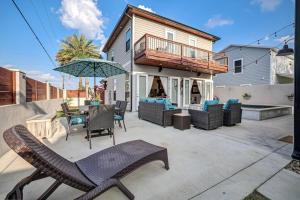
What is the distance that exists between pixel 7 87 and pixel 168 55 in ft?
22.9

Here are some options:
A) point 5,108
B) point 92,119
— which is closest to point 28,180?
point 92,119

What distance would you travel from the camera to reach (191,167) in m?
2.56

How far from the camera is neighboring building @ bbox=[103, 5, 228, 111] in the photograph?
28.4 feet

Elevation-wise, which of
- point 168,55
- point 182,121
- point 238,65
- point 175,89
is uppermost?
point 238,65

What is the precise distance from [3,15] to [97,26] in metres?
9.93

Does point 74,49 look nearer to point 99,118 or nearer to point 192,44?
point 192,44

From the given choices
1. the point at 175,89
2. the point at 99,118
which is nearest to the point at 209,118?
the point at 99,118

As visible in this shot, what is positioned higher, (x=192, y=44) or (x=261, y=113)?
(x=192, y=44)

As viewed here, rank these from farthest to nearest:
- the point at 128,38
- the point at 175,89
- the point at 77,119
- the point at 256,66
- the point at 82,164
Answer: the point at 256,66
the point at 175,89
the point at 128,38
the point at 77,119
the point at 82,164

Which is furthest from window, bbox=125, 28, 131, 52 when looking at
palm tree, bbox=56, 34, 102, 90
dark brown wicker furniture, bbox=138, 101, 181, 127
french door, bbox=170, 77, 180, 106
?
palm tree, bbox=56, 34, 102, 90

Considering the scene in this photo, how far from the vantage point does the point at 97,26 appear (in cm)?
1536

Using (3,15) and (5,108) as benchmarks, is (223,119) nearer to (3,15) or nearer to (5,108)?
(5,108)

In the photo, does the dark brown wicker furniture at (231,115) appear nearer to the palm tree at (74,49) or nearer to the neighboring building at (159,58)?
the neighboring building at (159,58)

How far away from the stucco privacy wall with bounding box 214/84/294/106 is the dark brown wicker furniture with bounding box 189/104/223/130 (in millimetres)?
8500
